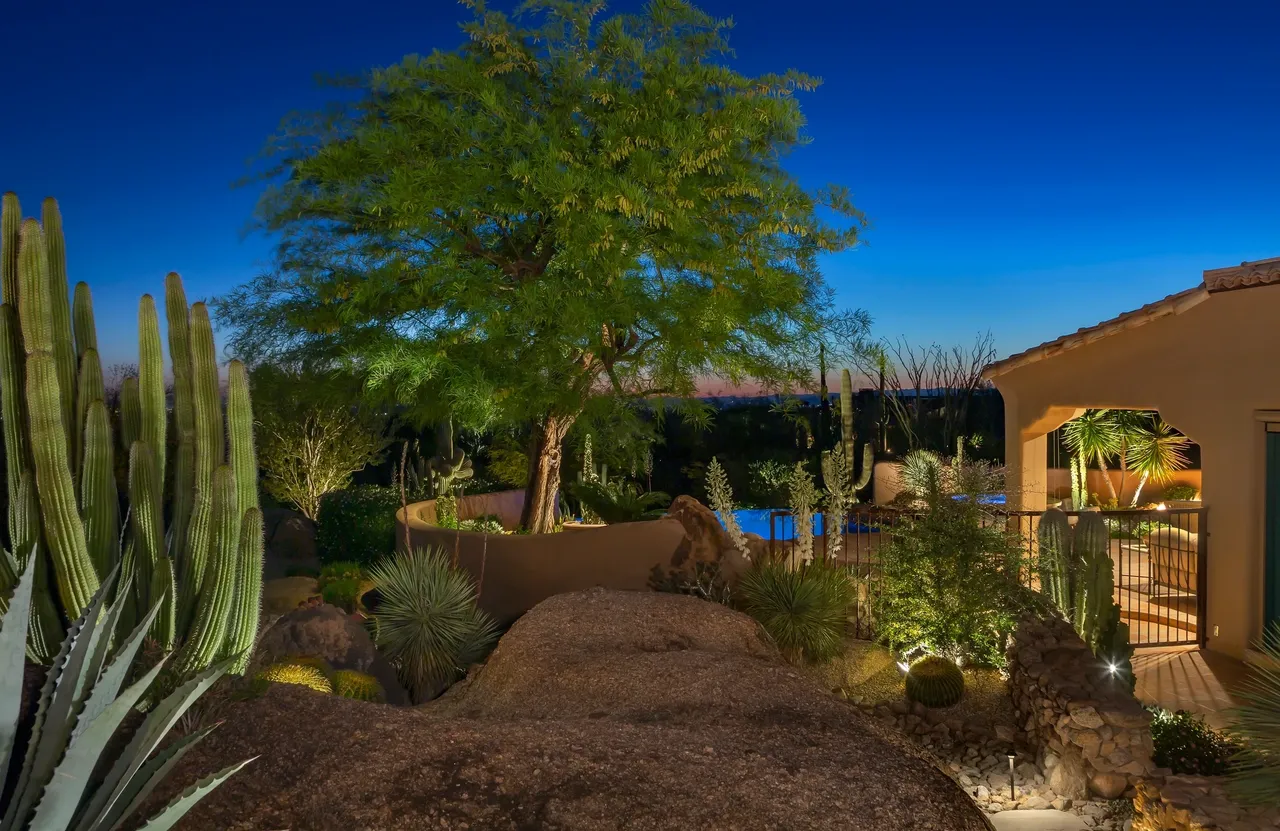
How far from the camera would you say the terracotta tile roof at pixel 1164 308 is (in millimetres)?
7871

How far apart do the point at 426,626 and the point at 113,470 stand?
3.25m

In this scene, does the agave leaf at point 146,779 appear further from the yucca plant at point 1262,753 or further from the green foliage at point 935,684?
the green foliage at point 935,684

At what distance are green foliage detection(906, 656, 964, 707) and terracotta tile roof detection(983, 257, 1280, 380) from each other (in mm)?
4282

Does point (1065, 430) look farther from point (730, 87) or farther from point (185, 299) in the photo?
point (185, 299)

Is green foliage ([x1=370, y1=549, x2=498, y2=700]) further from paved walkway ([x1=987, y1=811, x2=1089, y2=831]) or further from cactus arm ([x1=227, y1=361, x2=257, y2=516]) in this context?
paved walkway ([x1=987, y1=811, x2=1089, y2=831])

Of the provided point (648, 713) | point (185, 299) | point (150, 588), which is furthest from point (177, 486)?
point (648, 713)

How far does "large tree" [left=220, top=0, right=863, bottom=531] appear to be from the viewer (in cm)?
872

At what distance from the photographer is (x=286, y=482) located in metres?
14.5

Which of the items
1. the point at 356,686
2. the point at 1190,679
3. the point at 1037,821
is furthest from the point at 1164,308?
the point at 356,686

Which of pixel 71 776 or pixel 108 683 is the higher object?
pixel 108 683

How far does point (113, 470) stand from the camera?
4.72 metres

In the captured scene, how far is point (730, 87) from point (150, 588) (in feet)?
23.4

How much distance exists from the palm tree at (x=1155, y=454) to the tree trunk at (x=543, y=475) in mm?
10752

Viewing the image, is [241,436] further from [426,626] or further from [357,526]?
[357,526]
